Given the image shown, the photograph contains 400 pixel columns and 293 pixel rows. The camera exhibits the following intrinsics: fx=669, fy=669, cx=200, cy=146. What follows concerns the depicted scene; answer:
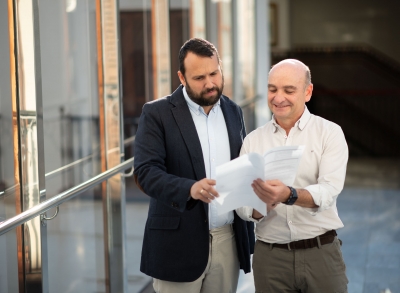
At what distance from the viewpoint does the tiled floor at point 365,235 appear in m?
5.29

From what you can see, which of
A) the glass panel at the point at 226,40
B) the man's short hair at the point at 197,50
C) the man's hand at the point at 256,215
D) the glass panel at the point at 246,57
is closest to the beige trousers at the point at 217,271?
the man's hand at the point at 256,215

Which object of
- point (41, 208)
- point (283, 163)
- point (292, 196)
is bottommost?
point (41, 208)

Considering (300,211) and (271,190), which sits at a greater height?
(271,190)

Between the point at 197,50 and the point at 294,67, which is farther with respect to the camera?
the point at 197,50

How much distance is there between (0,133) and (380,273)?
154 inches

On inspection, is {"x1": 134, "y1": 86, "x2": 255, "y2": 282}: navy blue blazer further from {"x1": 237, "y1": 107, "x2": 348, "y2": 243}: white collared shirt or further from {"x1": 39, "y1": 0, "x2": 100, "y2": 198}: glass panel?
{"x1": 39, "y1": 0, "x2": 100, "y2": 198}: glass panel

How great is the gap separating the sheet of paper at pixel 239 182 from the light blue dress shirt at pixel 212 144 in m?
0.39

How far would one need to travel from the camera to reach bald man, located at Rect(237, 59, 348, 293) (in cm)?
248

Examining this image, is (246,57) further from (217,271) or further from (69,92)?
(217,271)

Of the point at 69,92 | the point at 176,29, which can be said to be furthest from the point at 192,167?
the point at 176,29

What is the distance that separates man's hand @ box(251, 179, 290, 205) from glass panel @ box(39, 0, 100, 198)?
1.46 meters

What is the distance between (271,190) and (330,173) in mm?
306

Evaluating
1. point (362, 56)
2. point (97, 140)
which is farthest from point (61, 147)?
point (362, 56)

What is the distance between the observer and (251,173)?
89.5 inches
